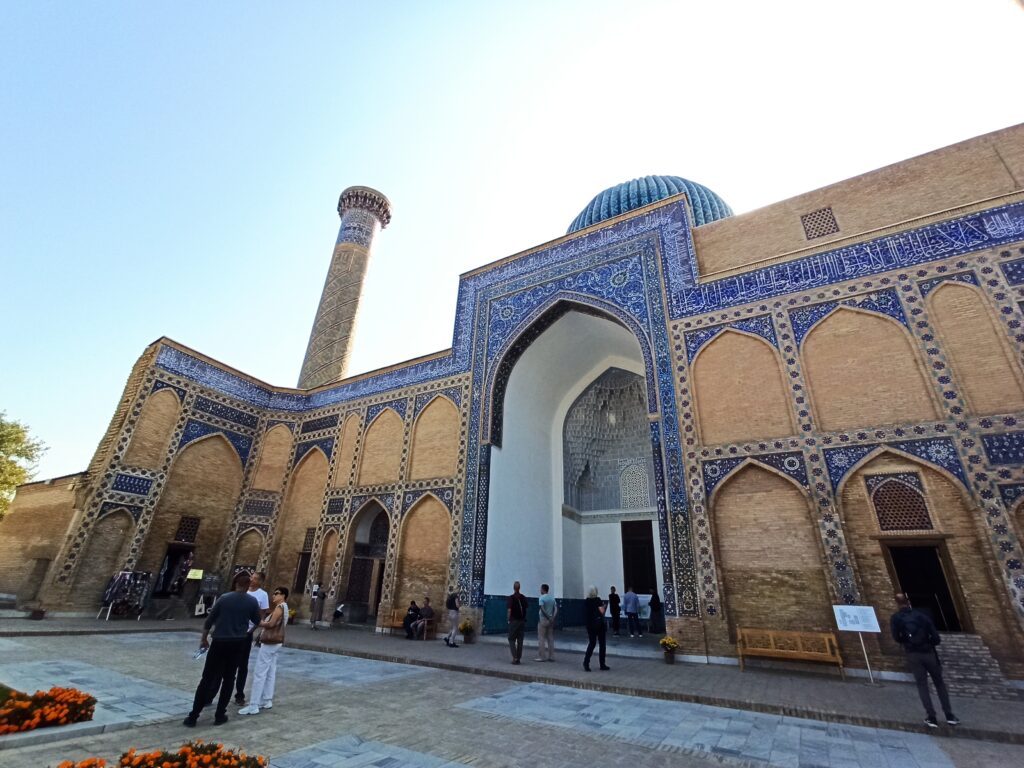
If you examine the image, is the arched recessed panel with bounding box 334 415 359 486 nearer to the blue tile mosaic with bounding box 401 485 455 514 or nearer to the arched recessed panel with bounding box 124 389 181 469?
the blue tile mosaic with bounding box 401 485 455 514

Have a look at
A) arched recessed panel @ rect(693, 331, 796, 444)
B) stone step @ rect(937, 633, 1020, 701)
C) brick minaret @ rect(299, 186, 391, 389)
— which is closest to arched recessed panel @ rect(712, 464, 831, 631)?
arched recessed panel @ rect(693, 331, 796, 444)

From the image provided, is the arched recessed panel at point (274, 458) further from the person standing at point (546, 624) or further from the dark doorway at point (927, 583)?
the dark doorway at point (927, 583)

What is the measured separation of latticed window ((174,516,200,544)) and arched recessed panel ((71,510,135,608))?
0.92 meters

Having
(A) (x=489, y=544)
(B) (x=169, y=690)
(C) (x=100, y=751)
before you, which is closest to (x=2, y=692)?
(B) (x=169, y=690)

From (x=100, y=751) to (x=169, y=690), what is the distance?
5.55 ft

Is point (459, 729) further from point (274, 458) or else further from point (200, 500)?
point (274, 458)

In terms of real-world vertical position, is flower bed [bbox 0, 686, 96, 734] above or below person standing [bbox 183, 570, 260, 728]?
below

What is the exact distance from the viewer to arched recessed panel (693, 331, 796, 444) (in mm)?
7109

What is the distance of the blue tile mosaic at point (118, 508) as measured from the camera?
9.88 metres

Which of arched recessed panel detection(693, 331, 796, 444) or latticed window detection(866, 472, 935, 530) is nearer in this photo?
latticed window detection(866, 472, 935, 530)

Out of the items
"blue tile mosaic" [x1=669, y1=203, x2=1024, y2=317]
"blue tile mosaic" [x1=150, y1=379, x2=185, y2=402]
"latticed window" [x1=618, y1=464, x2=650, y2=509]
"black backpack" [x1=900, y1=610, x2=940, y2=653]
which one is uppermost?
"blue tile mosaic" [x1=669, y1=203, x2=1024, y2=317]

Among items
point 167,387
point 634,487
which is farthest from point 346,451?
point 634,487

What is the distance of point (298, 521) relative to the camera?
39.5 ft

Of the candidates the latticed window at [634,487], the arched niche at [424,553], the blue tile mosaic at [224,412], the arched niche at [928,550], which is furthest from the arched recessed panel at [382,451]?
the arched niche at [928,550]
